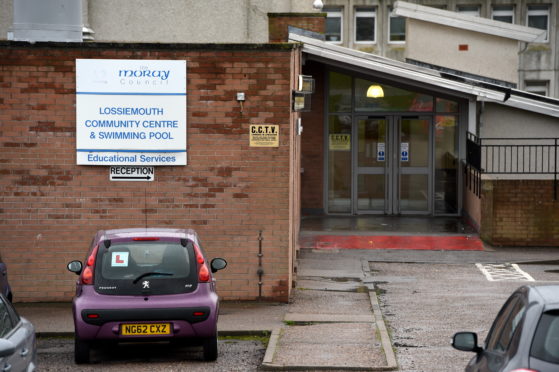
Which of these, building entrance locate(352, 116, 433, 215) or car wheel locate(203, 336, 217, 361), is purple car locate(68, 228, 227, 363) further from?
building entrance locate(352, 116, 433, 215)

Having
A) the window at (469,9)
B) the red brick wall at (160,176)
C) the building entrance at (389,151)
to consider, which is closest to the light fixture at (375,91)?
the building entrance at (389,151)

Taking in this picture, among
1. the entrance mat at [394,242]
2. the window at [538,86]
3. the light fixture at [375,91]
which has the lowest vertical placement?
the entrance mat at [394,242]

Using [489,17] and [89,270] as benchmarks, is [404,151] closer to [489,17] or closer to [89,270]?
[89,270]

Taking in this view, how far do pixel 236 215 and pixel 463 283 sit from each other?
428 cm

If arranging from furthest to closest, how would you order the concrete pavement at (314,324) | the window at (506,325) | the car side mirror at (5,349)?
the concrete pavement at (314,324) < the car side mirror at (5,349) < the window at (506,325)

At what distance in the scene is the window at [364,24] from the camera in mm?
47719

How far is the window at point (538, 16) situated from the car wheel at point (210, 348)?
3914cm

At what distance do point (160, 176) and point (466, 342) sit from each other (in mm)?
8445

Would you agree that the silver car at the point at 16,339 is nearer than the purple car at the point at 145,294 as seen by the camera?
Yes

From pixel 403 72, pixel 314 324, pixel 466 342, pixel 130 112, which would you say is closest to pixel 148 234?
pixel 314 324

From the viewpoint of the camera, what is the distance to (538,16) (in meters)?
47.2

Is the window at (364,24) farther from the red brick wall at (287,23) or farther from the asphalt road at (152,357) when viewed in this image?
the asphalt road at (152,357)

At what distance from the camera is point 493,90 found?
2350 cm

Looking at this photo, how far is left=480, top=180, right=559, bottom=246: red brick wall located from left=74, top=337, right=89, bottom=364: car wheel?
11.8 metres
